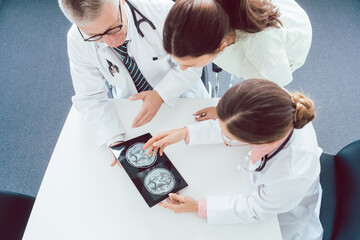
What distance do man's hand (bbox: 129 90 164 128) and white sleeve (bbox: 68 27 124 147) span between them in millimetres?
81

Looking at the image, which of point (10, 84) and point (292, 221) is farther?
point (10, 84)

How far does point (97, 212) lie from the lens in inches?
38.0

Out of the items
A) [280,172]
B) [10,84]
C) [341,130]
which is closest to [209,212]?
[280,172]

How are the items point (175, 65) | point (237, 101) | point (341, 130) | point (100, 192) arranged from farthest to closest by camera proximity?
point (341, 130) → point (175, 65) → point (100, 192) → point (237, 101)

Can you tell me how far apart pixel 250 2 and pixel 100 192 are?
87 cm

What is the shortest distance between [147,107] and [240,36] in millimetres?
470

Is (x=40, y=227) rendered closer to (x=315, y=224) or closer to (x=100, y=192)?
(x=100, y=192)

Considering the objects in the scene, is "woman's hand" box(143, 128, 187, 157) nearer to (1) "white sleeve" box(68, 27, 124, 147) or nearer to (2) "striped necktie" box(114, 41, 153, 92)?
→ (1) "white sleeve" box(68, 27, 124, 147)

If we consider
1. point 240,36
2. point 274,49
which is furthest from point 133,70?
point 274,49

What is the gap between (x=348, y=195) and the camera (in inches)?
43.3

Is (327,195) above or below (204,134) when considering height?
below

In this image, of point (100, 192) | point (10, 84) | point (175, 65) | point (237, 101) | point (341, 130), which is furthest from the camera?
point (10, 84)

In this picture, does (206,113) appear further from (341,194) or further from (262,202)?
(341,194)

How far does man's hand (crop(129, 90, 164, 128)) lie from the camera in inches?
45.5
